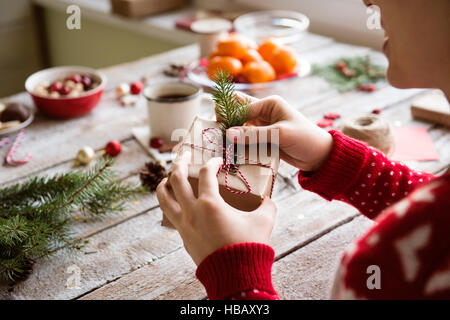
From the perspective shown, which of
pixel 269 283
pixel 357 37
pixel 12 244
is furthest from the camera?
pixel 357 37

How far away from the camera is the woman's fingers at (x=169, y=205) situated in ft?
2.23

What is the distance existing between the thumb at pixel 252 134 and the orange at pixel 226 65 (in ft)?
1.96

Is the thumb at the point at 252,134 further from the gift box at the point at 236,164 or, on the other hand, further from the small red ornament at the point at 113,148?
the small red ornament at the point at 113,148

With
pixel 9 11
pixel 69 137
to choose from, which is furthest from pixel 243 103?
pixel 9 11

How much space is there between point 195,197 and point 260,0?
5.56 feet

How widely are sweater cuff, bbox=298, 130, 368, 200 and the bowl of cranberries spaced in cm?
68

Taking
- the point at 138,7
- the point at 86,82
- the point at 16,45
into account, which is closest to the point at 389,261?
the point at 86,82

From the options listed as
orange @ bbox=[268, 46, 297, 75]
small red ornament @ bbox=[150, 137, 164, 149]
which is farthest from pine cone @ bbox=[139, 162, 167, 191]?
orange @ bbox=[268, 46, 297, 75]

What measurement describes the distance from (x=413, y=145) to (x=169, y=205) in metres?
0.66

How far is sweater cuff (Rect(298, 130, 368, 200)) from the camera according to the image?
81 centimetres

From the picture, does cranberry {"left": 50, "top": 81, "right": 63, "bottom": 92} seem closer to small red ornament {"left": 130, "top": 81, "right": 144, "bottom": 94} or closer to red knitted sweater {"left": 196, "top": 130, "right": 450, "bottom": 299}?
small red ornament {"left": 130, "top": 81, "right": 144, "bottom": 94}

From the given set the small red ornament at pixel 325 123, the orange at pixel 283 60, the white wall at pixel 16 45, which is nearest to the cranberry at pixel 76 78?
the orange at pixel 283 60

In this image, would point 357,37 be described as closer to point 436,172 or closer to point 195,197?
point 436,172
